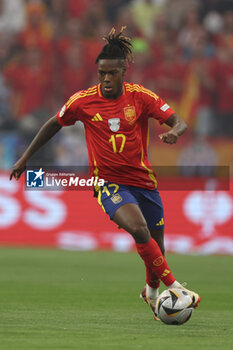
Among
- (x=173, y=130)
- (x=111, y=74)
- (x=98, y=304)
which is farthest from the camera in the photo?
(x=98, y=304)

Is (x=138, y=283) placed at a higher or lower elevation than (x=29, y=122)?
lower

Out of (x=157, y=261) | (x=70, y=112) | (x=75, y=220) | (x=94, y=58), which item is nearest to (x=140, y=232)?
(x=157, y=261)

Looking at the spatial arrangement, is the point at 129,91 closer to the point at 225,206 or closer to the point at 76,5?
the point at 225,206

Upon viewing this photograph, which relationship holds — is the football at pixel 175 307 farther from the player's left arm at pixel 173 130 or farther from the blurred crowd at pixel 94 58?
the blurred crowd at pixel 94 58

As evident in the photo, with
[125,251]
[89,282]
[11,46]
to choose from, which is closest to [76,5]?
[11,46]

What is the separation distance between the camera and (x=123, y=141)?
6852 millimetres

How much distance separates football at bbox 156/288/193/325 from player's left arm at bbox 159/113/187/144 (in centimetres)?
125

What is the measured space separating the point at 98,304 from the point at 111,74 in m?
2.45

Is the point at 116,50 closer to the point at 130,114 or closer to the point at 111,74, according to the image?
the point at 111,74

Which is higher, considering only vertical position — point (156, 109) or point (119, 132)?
point (156, 109)

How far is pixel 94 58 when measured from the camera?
733 inches

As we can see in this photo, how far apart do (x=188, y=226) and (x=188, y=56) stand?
16.6 ft

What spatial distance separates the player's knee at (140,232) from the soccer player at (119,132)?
0.38ft

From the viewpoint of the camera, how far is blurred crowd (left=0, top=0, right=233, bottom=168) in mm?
17703
